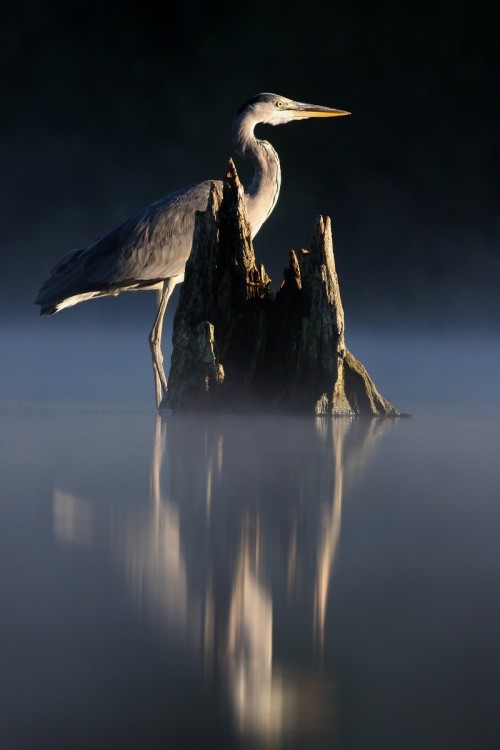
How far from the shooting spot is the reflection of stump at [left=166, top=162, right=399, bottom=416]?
7.14 m

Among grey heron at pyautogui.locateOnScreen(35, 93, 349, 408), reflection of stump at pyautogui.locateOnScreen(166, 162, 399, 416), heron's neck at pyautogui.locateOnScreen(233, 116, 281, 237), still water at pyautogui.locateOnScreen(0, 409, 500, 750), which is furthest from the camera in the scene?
heron's neck at pyautogui.locateOnScreen(233, 116, 281, 237)

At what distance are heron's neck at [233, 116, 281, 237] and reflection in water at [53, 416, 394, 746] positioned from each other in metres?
4.05

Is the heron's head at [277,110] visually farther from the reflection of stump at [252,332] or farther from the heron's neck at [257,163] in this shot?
the reflection of stump at [252,332]

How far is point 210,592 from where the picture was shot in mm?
2363

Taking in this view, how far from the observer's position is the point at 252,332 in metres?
7.37

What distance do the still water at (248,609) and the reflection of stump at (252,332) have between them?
2782 millimetres

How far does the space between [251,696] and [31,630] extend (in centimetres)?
51

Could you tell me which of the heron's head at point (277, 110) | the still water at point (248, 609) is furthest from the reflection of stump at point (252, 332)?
the still water at point (248, 609)

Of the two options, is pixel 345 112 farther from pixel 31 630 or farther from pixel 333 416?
pixel 31 630

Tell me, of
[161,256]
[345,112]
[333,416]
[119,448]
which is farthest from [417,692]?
[345,112]

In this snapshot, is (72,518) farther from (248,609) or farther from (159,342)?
(159,342)

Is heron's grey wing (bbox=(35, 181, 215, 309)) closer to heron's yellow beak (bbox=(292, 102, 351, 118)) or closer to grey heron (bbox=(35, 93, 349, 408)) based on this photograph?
grey heron (bbox=(35, 93, 349, 408))

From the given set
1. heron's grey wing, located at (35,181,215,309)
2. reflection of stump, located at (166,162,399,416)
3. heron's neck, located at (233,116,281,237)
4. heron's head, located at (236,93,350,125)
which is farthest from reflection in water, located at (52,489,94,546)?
heron's head, located at (236,93,350,125)

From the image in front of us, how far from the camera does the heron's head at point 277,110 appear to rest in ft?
29.0
